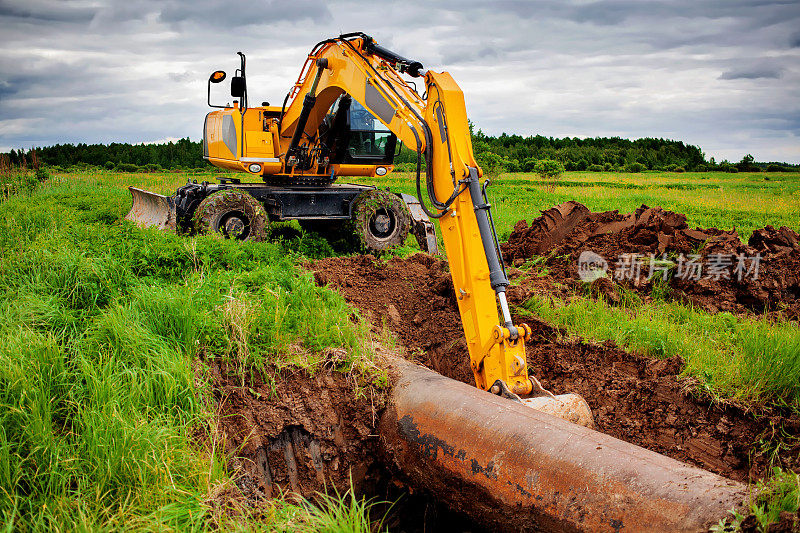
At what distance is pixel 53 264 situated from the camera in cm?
500

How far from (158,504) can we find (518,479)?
1.88 meters

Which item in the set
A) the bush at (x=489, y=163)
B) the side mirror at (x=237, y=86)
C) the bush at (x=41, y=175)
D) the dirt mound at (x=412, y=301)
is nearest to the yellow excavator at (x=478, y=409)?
the dirt mound at (x=412, y=301)

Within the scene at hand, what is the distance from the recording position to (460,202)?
4535 mm

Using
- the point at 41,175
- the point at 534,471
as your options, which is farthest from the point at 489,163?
the point at 534,471

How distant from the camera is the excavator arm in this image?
4059mm

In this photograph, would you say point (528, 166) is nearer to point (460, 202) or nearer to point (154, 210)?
point (154, 210)

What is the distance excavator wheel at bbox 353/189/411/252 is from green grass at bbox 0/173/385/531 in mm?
3333

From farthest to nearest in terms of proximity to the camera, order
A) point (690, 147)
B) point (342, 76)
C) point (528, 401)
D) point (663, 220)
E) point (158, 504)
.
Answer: point (690, 147) < point (663, 220) < point (342, 76) < point (528, 401) < point (158, 504)

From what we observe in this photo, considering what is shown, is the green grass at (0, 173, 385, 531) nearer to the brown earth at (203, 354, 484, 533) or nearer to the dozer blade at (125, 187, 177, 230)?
the brown earth at (203, 354, 484, 533)

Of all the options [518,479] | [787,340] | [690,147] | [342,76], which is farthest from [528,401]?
[690,147]

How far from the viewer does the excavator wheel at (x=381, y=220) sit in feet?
31.0

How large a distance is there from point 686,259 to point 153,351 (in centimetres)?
658

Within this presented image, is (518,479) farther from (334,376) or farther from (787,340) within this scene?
(787,340)

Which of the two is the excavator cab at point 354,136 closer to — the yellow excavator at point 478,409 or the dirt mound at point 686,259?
the yellow excavator at point 478,409
